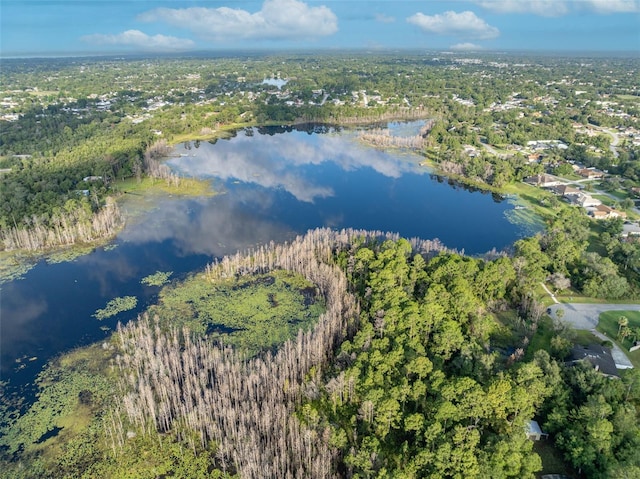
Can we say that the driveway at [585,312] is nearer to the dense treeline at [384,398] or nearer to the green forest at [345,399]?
the green forest at [345,399]

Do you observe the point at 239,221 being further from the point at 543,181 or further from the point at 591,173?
the point at 591,173

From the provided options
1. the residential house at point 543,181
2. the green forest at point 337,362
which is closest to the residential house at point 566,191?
the residential house at point 543,181

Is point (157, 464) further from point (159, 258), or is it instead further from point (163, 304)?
point (159, 258)

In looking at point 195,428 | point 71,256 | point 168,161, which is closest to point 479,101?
point 168,161

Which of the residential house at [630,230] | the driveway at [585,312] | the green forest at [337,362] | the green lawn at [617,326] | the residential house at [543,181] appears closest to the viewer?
the green forest at [337,362]

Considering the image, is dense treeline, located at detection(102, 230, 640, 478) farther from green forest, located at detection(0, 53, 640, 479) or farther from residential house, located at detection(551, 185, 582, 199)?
residential house, located at detection(551, 185, 582, 199)

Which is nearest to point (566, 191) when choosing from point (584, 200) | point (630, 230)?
point (584, 200)
